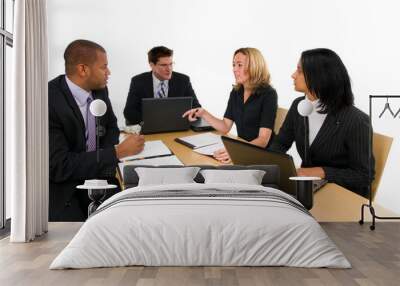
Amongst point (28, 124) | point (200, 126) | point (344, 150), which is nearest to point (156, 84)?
point (200, 126)

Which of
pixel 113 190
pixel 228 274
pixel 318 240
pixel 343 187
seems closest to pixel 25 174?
pixel 113 190

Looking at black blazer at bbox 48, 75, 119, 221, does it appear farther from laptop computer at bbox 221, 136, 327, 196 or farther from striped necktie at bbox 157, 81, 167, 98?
laptop computer at bbox 221, 136, 327, 196

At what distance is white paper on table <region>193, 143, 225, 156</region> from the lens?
643 centimetres

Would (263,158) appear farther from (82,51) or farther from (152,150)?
(82,51)

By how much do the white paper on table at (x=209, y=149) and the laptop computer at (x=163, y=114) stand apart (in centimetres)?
30

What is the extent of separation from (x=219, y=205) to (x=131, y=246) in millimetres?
671

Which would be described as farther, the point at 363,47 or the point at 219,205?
the point at 363,47

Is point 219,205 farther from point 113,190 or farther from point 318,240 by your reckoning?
point 113,190

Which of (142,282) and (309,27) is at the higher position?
(309,27)

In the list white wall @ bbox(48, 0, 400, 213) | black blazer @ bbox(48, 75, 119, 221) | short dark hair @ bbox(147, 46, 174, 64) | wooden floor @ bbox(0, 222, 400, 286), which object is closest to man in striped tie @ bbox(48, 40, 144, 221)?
black blazer @ bbox(48, 75, 119, 221)

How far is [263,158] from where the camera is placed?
255 inches

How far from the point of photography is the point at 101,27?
6730mm

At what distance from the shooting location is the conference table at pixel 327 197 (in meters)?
6.30

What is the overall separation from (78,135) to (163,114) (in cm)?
87
